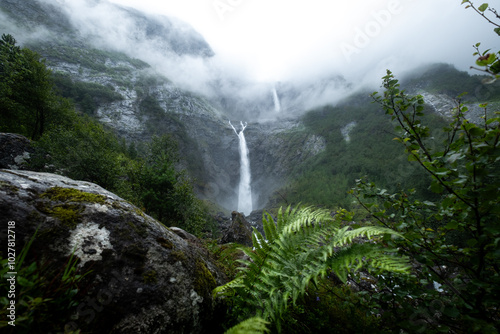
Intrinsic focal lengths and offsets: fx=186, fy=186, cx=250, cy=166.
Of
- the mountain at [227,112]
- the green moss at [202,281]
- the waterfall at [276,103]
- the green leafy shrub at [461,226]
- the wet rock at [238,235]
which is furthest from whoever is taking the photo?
the waterfall at [276,103]

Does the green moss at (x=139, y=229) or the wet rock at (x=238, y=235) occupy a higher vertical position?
the wet rock at (x=238, y=235)

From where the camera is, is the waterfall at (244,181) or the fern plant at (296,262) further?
the waterfall at (244,181)

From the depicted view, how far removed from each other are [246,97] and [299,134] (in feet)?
206

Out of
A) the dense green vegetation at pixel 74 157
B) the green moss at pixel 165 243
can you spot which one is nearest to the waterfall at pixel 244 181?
the dense green vegetation at pixel 74 157

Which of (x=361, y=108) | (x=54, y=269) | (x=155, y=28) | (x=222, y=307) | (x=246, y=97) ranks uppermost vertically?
(x=155, y=28)

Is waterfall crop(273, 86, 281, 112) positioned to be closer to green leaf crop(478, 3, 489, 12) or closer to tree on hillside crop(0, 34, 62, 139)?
tree on hillside crop(0, 34, 62, 139)

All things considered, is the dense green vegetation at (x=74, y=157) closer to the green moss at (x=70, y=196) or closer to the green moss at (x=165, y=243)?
the green moss at (x=70, y=196)

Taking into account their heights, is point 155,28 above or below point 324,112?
above

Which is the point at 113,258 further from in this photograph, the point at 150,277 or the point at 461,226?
the point at 461,226

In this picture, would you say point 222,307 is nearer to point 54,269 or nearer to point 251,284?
point 251,284

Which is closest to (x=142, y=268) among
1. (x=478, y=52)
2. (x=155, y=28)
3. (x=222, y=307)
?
(x=222, y=307)

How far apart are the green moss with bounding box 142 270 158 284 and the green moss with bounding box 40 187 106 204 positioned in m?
Result: 1.20

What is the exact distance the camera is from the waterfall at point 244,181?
7020 centimetres

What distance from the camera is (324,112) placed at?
92.2 meters
